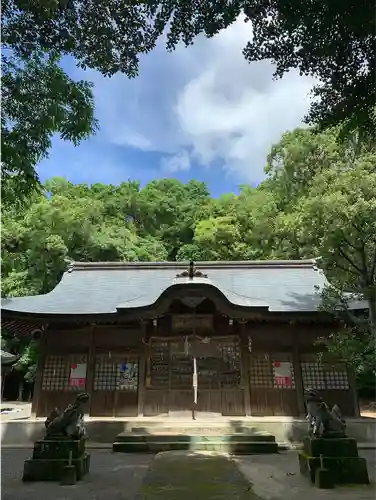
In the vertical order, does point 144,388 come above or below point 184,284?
below

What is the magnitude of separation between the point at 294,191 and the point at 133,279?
1294 cm

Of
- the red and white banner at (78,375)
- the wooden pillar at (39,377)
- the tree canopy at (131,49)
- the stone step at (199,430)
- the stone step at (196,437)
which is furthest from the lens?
the red and white banner at (78,375)

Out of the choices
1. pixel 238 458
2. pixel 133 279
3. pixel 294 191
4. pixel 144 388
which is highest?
pixel 294 191

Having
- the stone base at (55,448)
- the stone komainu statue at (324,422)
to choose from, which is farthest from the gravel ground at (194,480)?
the stone komainu statue at (324,422)

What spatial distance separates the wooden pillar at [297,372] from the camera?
1058 cm

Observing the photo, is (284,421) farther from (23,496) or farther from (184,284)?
(23,496)

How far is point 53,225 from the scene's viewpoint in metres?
23.9

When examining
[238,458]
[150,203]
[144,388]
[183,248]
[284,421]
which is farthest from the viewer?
[150,203]

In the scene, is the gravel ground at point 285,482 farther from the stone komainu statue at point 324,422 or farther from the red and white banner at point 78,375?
the red and white banner at point 78,375

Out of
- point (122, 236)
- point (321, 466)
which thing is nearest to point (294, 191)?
point (122, 236)

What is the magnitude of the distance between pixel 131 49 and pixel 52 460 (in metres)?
6.00

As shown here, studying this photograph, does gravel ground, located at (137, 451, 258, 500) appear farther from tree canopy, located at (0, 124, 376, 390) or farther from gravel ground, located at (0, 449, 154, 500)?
tree canopy, located at (0, 124, 376, 390)

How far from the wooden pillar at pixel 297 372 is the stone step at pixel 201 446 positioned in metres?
2.10

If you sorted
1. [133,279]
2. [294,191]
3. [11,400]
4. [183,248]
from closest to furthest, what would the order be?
[133,279]
[294,191]
[11,400]
[183,248]
